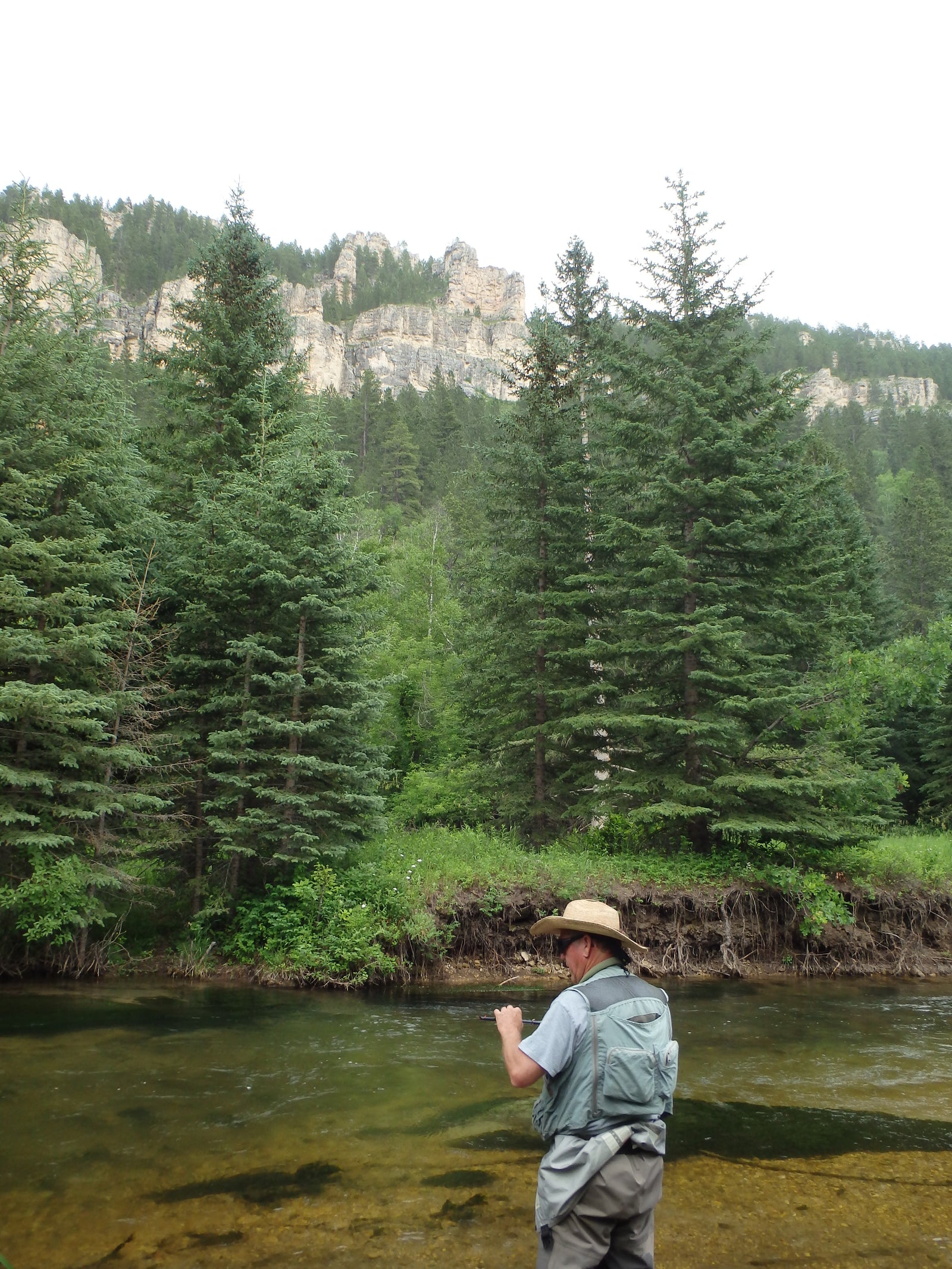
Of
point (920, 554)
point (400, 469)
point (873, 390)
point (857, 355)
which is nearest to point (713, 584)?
point (920, 554)

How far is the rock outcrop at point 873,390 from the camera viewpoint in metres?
130

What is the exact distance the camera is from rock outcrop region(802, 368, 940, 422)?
130 metres

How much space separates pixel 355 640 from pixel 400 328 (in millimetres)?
135595

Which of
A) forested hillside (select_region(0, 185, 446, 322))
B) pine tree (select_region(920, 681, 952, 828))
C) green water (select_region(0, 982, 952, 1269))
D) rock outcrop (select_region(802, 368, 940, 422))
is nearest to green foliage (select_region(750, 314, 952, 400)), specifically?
rock outcrop (select_region(802, 368, 940, 422))

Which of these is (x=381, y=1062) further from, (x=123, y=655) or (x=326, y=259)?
(x=326, y=259)

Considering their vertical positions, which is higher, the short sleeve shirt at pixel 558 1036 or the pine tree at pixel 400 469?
the pine tree at pixel 400 469

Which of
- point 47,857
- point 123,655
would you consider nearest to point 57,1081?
point 47,857

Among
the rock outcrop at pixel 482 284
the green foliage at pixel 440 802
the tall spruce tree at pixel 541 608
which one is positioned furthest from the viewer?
the rock outcrop at pixel 482 284

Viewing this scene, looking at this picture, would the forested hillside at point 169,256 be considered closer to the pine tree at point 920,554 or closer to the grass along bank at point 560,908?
the pine tree at point 920,554

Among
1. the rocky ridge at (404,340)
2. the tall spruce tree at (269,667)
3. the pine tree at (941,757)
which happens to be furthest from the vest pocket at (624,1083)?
the rocky ridge at (404,340)

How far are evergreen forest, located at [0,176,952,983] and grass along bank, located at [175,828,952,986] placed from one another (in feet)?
0.33

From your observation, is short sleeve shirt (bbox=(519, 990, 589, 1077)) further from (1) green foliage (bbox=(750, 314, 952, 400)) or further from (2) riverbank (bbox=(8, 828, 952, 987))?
(1) green foliage (bbox=(750, 314, 952, 400))

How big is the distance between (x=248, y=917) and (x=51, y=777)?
4256mm

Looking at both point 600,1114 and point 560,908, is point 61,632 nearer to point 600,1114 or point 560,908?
point 560,908
